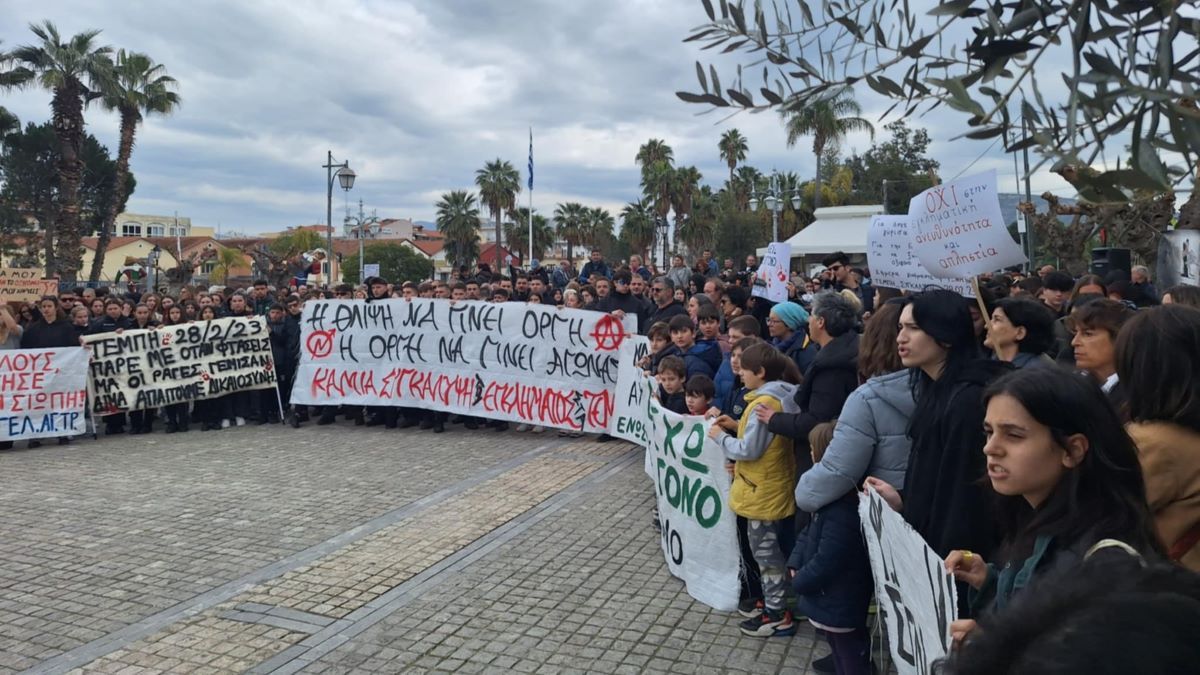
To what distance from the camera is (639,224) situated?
6203 cm

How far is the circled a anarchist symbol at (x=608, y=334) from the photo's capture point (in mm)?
9991

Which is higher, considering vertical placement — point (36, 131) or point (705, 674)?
point (36, 131)

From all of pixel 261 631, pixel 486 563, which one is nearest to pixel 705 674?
pixel 486 563

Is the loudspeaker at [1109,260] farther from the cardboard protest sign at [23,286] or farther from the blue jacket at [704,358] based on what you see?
the cardboard protest sign at [23,286]

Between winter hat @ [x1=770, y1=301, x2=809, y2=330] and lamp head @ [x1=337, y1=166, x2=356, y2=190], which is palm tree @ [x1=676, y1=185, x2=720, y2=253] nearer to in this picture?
→ lamp head @ [x1=337, y1=166, x2=356, y2=190]

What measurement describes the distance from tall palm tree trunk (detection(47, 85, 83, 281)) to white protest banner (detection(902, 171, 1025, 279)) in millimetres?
35307

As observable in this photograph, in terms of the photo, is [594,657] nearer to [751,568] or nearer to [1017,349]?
[751,568]

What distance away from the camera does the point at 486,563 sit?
5848 mm

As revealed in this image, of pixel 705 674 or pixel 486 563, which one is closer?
pixel 705 674

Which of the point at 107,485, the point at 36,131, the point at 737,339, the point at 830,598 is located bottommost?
the point at 107,485

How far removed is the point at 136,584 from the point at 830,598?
14.4 feet

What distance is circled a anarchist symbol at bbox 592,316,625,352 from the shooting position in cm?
999

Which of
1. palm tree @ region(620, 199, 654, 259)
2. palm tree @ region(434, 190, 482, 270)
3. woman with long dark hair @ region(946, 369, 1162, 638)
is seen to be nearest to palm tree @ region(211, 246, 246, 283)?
palm tree @ region(434, 190, 482, 270)

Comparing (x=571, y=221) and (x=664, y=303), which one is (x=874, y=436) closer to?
(x=664, y=303)
